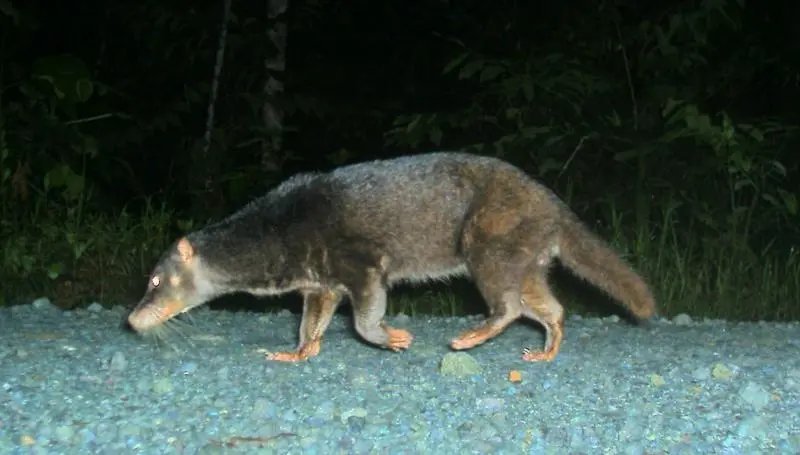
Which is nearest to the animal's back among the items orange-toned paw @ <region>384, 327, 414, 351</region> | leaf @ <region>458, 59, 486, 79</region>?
orange-toned paw @ <region>384, 327, 414, 351</region>

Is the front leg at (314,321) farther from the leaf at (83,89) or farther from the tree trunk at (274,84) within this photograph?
the leaf at (83,89)

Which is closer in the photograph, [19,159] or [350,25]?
[19,159]

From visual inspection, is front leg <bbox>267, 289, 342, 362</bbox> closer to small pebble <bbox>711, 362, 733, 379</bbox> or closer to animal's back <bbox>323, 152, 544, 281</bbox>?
animal's back <bbox>323, 152, 544, 281</bbox>

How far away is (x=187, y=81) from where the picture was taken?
483 inches

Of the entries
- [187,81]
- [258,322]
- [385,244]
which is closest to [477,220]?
[385,244]

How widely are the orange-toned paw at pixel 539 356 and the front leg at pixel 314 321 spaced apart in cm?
100

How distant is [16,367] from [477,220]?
2275 millimetres

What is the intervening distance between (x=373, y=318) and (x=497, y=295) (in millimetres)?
613

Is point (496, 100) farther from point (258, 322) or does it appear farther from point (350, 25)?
point (258, 322)

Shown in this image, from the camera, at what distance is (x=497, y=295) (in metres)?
6.59

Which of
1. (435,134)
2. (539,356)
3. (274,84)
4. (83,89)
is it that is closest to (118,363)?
(539,356)

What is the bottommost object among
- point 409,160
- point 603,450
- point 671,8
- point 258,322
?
point 258,322

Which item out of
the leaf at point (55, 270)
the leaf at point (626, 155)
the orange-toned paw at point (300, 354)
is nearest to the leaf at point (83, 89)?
the leaf at point (55, 270)

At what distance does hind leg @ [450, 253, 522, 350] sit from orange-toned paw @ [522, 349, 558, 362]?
191mm
